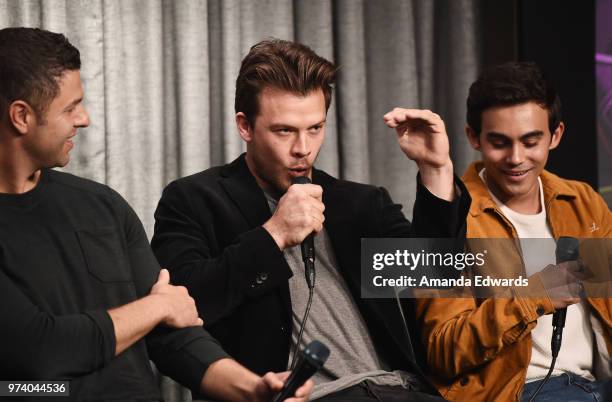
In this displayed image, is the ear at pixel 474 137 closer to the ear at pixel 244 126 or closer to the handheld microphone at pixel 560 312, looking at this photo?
the handheld microphone at pixel 560 312

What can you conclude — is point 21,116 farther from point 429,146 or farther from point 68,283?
point 429,146

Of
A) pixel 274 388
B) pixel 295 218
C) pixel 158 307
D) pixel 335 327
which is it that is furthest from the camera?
pixel 335 327

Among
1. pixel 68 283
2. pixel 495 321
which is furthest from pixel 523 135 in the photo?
pixel 68 283

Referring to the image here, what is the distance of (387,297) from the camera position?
94.5 inches

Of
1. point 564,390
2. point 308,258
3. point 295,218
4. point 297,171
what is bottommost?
point 564,390

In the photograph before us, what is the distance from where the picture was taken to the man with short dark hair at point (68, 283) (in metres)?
1.77

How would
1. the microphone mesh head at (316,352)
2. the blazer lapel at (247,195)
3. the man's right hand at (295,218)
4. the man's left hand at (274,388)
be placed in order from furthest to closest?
the blazer lapel at (247,195)
the man's right hand at (295,218)
the man's left hand at (274,388)
the microphone mesh head at (316,352)

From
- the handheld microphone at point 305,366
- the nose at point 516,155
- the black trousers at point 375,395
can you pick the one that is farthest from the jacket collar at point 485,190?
the handheld microphone at point 305,366

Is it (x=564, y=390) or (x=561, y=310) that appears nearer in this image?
(x=561, y=310)

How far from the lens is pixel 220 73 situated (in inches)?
119

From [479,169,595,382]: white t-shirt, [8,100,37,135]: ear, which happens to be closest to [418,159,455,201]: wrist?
[479,169,595,382]: white t-shirt

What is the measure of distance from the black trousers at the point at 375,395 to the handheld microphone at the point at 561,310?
32cm

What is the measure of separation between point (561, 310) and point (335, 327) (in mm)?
575

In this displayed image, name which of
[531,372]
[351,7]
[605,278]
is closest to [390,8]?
[351,7]
